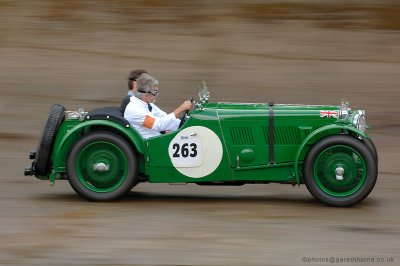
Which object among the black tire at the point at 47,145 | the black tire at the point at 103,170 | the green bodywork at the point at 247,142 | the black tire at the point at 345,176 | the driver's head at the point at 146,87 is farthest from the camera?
the driver's head at the point at 146,87

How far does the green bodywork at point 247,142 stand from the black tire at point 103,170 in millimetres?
118

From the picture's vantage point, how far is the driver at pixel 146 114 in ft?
33.7

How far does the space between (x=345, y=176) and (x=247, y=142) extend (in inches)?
41.9

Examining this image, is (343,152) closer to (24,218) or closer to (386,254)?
(386,254)

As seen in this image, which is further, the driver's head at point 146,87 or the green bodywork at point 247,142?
the driver's head at point 146,87

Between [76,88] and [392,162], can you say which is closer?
[392,162]

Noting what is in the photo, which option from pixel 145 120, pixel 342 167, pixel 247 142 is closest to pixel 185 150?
pixel 145 120

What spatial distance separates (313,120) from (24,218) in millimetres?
3086

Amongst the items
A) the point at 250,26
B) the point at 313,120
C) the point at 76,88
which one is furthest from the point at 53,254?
the point at 250,26

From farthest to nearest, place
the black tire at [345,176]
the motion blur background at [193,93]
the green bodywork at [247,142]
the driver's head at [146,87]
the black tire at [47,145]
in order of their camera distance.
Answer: the driver's head at [146,87] → the black tire at [47,145] → the green bodywork at [247,142] → the black tire at [345,176] → the motion blur background at [193,93]

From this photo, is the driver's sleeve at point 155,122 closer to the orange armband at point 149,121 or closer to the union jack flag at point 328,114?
the orange armband at point 149,121

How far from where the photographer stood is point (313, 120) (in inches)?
398

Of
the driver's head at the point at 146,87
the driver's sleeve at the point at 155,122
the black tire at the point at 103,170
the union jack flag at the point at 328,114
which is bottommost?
the black tire at the point at 103,170

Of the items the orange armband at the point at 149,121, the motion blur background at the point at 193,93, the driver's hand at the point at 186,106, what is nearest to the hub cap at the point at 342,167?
the motion blur background at the point at 193,93
